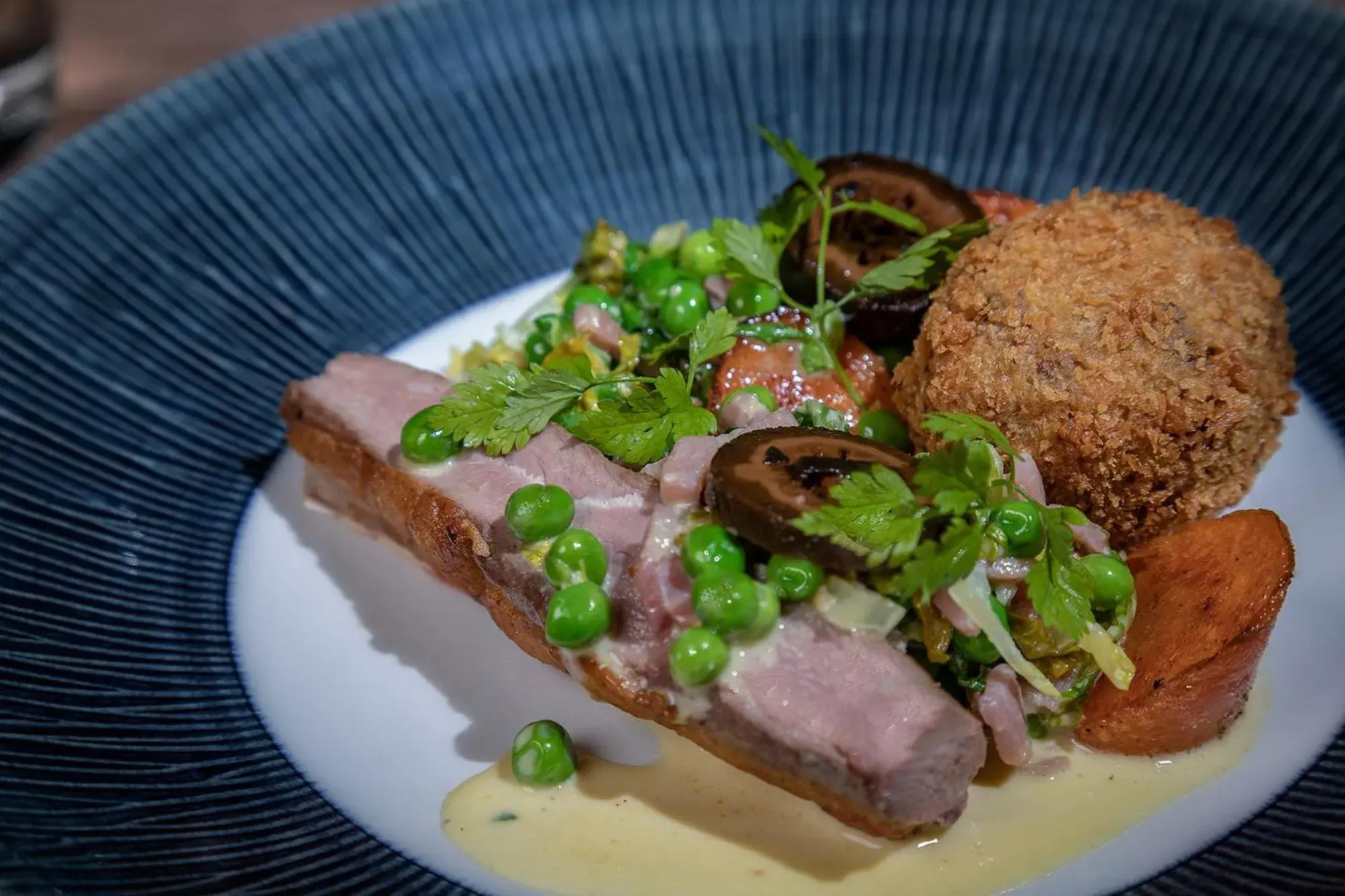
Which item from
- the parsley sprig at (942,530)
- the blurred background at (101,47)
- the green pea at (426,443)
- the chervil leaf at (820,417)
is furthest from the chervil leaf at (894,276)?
the blurred background at (101,47)

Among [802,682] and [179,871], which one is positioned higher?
[802,682]

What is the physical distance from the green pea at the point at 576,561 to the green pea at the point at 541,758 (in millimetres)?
437

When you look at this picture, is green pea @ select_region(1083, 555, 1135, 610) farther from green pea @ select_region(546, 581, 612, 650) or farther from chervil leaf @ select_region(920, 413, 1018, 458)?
green pea @ select_region(546, 581, 612, 650)

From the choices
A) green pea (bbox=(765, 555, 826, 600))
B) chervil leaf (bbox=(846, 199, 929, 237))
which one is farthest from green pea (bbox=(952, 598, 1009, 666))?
chervil leaf (bbox=(846, 199, 929, 237))

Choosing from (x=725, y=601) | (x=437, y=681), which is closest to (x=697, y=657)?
(x=725, y=601)

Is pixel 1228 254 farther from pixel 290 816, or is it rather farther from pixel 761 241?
pixel 290 816

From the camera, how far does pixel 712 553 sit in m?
2.62

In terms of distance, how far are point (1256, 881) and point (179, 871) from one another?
240cm

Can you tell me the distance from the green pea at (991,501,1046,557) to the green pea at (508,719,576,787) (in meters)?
1.27

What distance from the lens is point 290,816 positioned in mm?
2811

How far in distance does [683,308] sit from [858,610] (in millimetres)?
1466

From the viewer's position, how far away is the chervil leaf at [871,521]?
8.20ft

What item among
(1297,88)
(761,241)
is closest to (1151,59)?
(1297,88)

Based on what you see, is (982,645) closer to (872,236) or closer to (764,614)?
(764,614)
